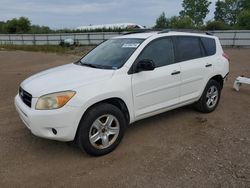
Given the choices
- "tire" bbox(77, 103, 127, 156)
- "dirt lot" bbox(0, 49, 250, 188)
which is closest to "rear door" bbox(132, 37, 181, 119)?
"tire" bbox(77, 103, 127, 156)

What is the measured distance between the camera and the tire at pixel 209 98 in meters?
5.29

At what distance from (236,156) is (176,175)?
102 cm

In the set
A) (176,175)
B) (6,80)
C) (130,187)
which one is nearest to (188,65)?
(176,175)

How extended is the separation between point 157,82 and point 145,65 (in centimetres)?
42

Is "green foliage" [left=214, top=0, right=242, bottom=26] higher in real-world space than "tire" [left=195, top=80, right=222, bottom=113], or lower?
higher

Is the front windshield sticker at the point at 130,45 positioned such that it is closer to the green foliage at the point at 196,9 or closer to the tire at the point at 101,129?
the tire at the point at 101,129

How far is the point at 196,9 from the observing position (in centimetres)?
7438

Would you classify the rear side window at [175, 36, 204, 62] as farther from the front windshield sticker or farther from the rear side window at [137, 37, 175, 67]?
the front windshield sticker

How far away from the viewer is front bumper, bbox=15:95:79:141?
134 inches

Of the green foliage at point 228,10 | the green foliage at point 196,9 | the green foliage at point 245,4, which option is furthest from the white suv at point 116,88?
the green foliage at point 228,10

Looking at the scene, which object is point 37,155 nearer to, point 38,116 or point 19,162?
point 19,162

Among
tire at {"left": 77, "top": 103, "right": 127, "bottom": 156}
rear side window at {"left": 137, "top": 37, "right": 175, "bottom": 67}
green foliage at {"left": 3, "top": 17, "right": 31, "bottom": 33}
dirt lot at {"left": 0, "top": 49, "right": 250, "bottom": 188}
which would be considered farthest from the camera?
green foliage at {"left": 3, "top": 17, "right": 31, "bottom": 33}

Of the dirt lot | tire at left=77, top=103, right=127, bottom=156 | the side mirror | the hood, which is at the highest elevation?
the side mirror

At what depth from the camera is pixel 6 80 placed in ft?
30.2
